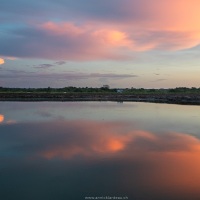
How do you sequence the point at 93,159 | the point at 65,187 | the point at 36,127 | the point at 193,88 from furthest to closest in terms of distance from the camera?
the point at 193,88, the point at 36,127, the point at 93,159, the point at 65,187

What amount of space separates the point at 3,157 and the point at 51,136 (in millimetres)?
5418

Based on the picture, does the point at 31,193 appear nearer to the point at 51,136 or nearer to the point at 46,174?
the point at 46,174

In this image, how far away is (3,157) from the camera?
476 inches

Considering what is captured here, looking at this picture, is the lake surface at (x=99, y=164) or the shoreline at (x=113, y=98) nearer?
the lake surface at (x=99, y=164)

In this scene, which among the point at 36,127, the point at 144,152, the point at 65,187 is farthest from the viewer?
the point at 36,127

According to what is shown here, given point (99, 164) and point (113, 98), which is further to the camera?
point (113, 98)

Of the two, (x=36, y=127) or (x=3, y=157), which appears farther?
(x=36, y=127)

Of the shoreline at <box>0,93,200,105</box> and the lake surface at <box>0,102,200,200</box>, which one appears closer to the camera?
the lake surface at <box>0,102,200,200</box>

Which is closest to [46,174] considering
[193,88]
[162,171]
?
[162,171]

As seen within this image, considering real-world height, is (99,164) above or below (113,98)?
below

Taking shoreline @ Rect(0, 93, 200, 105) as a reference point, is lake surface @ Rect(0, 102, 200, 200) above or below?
below

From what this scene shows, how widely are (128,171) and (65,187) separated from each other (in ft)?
8.77

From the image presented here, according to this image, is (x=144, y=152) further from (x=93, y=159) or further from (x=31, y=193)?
(x=31, y=193)

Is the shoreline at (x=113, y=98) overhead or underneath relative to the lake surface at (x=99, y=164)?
overhead
